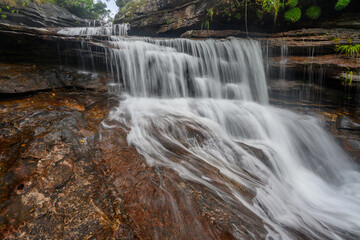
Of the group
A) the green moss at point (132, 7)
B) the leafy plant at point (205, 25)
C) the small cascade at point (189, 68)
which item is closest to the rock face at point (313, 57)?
the small cascade at point (189, 68)

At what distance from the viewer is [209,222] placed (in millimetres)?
1705

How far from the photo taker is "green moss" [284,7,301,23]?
667 cm

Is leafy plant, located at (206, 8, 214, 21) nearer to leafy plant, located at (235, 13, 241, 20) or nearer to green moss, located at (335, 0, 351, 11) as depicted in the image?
leafy plant, located at (235, 13, 241, 20)

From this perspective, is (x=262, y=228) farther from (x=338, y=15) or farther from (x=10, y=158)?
(x=338, y=15)

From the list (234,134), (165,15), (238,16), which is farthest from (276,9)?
(165,15)

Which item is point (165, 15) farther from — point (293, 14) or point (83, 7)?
point (83, 7)

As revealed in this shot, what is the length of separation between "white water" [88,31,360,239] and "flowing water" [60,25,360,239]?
0.02 m

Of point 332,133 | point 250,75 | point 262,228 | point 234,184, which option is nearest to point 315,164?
point 332,133

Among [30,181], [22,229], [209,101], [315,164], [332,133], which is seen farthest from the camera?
[209,101]

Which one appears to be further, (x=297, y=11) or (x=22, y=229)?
(x=297, y=11)

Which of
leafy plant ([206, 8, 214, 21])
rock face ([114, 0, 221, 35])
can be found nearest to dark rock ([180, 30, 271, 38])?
rock face ([114, 0, 221, 35])

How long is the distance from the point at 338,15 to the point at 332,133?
5179 mm

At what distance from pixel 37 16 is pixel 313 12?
16559mm

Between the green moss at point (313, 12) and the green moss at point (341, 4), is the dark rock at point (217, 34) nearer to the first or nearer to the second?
the green moss at point (313, 12)
